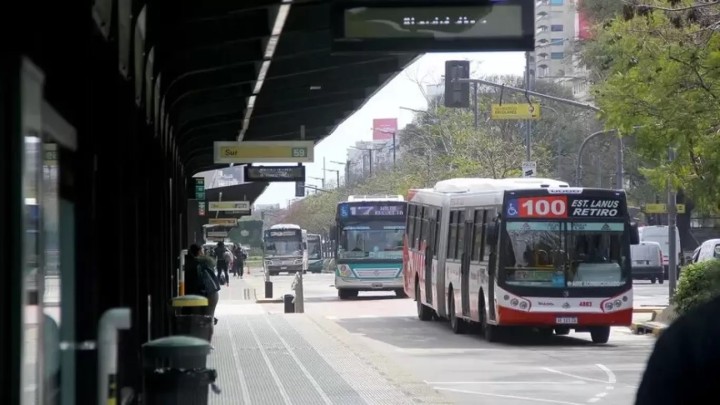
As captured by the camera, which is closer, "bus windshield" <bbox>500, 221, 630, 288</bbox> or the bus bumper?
"bus windshield" <bbox>500, 221, 630, 288</bbox>

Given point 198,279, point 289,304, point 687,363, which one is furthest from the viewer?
point 289,304

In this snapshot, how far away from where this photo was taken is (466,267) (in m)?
29.3

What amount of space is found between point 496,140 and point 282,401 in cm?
4548

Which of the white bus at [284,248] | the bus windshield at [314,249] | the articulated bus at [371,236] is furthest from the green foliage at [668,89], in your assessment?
the bus windshield at [314,249]

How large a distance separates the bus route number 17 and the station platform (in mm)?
4269

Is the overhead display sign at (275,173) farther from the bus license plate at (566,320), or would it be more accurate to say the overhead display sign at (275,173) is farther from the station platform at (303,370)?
the bus license plate at (566,320)

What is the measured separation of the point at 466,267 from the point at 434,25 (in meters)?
19.9

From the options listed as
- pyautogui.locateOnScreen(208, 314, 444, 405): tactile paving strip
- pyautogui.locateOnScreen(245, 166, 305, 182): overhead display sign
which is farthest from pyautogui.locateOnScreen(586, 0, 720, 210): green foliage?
pyautogui.locateOnScreen(245, 166, 305, 182): overhead display sign

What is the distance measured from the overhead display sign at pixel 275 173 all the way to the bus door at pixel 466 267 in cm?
377

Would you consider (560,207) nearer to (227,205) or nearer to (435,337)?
(435,337)

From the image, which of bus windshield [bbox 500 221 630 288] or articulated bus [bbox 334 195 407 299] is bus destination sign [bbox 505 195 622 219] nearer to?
bus windshield [bbox 500 221 630 288]

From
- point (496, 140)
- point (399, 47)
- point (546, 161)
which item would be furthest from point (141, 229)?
point (546, 161)

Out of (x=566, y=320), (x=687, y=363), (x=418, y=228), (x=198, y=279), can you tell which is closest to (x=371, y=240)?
(x=418, y=228)

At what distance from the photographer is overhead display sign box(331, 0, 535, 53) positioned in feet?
31.7
